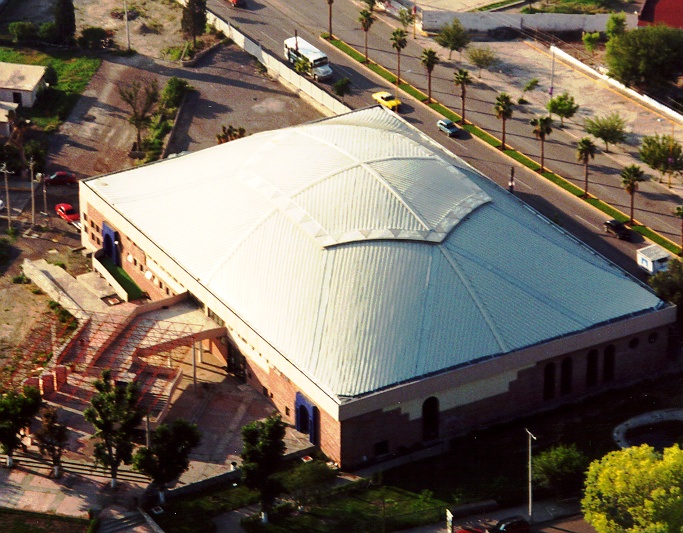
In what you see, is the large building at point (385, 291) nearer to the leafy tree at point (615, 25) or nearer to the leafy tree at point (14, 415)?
the leafy tree at point (14, 415)

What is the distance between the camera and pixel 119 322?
132 m

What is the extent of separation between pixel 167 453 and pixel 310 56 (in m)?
81.9

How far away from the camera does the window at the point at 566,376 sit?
12488 cm

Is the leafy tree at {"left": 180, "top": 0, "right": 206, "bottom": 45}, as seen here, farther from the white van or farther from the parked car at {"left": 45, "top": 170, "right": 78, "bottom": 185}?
the parked car at {"left": 45, "top": 170, "right": 78, "bottom": 185}

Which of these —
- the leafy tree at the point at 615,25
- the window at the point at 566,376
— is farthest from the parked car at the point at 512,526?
the leafy tree at the point at 615,25

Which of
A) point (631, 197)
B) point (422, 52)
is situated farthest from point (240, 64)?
point (631, 197)

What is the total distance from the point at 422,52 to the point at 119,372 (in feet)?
243

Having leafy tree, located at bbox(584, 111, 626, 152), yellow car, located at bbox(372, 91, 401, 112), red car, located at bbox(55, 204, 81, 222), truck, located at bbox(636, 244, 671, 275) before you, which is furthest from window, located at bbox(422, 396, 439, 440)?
yellow car, located at bbox(372, 91, 401, 112)

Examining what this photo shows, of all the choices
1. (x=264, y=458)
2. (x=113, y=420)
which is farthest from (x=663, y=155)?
(x=113, y=420)

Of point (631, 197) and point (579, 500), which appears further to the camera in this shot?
point (631, 197)

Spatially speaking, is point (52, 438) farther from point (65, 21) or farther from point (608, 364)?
point (65, 21)

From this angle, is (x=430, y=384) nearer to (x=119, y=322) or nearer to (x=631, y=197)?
(x=119, y=322)

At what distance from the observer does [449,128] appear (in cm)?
17125

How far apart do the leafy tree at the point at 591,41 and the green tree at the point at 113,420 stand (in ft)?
312
